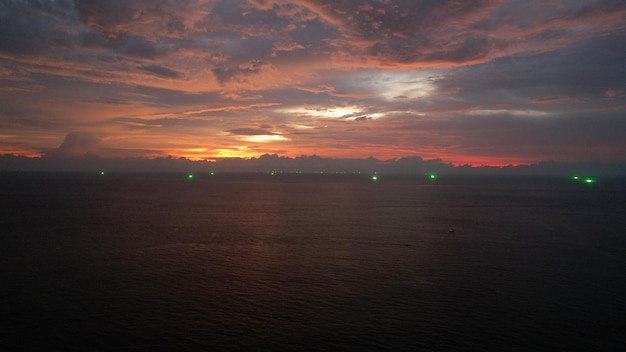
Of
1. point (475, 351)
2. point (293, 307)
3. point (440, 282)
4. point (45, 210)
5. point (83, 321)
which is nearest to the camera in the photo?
point (475, 351)

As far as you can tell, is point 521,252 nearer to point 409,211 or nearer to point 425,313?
point 425,313

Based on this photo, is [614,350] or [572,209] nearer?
[614,350]

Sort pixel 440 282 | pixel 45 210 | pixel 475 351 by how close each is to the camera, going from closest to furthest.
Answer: pixel 475 351 → pixel 440 282 → pixel 45 210

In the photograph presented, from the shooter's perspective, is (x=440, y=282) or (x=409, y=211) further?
(x=409, y=211)

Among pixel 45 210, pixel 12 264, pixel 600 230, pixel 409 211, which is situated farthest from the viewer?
pixel 409 211

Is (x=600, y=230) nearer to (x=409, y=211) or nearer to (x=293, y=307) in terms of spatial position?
(x=409, y=211)

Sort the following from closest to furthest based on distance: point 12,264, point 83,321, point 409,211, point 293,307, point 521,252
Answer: point 83,321 < point 293,307 < point 12,264 < point 521,252 < point 409,211

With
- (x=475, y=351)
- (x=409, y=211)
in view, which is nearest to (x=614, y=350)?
(x=475, y=351)

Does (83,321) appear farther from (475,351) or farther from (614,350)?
(614,350)

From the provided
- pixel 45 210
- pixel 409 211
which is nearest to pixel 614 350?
pixel 409 211
